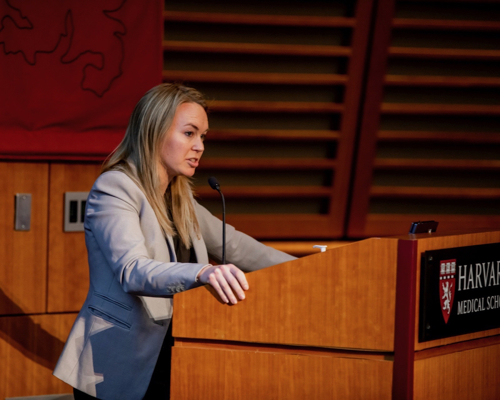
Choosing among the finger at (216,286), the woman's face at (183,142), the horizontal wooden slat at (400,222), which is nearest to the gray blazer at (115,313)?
the woman's face at (183,142)

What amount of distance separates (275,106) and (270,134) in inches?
6.0

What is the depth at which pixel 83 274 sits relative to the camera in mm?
3145

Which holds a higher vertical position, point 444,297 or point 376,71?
point 376,71

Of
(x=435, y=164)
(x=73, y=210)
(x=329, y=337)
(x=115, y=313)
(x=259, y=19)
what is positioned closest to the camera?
(x=329, y=337)

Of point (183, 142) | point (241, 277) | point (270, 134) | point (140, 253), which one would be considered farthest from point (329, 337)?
point (270, 134)

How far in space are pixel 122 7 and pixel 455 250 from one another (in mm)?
2039

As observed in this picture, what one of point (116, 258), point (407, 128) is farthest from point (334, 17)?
point (116, 258)

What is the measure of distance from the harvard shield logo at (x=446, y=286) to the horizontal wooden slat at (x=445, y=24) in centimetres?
218

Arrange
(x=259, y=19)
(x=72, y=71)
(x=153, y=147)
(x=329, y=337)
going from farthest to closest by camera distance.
Result: 1. (x=259, y=19)
2. (x=72, y=71)
3. (x=153, y=147)
4. (x=329, y=337)

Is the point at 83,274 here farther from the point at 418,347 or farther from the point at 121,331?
the point at 418,347

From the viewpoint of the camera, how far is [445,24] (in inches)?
138

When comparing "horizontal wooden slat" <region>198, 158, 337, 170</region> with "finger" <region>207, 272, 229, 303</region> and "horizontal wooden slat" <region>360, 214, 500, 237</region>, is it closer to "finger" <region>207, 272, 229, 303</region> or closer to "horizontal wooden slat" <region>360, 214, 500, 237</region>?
"horizontal wooden slat" <region>360, 214, 500, 237</region>

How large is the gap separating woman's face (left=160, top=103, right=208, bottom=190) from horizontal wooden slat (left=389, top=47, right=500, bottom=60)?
1633mm

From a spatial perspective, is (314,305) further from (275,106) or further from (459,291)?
(275,106)
